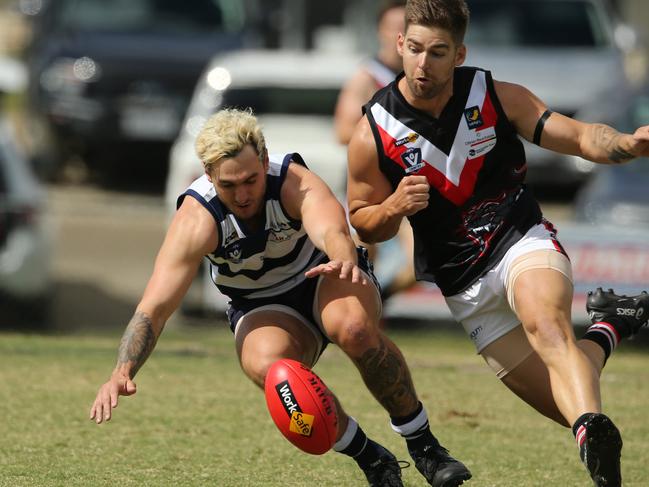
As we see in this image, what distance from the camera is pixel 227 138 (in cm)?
559

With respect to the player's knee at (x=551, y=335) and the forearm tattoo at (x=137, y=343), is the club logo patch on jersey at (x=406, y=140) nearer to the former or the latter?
the player's knee at (x=551, y=335)

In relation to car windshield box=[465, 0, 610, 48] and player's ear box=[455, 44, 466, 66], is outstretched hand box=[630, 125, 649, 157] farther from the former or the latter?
car windshield box=[465, 0, 610, 48]

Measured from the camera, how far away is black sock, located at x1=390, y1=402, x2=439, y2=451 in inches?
227

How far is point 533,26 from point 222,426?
975 centimetres

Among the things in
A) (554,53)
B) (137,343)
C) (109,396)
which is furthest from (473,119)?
(554,53)

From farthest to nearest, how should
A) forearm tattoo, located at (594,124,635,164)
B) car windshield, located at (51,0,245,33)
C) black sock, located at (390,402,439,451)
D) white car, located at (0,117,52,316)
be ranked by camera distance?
car windshield, located at (51,0,245,33) → white car, located at (0,117,52,316) → black sock, located at (390,402,439,451) → forearm tattoo, located at (594,124,635,164)

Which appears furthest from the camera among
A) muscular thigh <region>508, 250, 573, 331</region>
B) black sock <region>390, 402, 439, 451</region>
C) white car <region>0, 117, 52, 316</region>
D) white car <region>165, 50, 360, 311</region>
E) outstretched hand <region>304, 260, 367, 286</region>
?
white car <region>165, 50, 360, 311</region>

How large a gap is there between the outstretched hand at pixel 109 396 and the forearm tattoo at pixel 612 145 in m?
2.13

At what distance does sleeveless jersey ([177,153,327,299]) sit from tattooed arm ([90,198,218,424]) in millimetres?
74

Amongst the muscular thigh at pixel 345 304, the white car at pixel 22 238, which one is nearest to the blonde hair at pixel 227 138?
the muscular thigh at pixel 345 304

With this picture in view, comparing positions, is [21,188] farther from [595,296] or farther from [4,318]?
[595,296]

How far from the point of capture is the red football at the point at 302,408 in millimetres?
5316

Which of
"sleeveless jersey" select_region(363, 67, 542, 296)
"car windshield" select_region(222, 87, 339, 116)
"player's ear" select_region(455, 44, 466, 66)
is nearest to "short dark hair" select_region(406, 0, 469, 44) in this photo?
"player's ear" select_region(455, 44, 466, 66)

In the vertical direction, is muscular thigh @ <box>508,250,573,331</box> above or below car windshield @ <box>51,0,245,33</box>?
above
